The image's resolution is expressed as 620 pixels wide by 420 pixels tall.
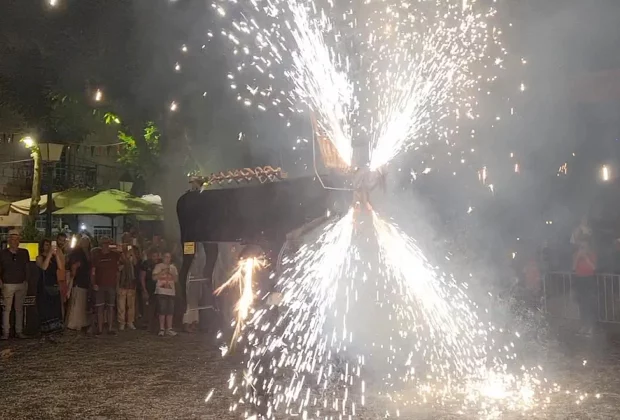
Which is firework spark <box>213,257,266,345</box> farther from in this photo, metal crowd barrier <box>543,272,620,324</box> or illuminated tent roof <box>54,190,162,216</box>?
illuminated tent roof <box>54,190,162,216</box>

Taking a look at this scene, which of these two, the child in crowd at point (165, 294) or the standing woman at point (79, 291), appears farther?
the standing woman at point (79, 291)

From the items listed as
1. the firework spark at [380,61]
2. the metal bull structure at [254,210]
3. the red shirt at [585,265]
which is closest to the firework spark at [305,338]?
the metal bull structure at [254,210]

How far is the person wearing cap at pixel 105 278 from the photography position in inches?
406

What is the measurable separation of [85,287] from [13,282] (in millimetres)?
1120

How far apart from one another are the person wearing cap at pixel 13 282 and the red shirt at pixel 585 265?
925cm

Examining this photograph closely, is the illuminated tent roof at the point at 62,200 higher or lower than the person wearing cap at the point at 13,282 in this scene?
higher

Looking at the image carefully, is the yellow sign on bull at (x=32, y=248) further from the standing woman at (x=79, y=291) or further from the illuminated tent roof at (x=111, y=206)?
the illuminated tent roof at (x=111, y=206)

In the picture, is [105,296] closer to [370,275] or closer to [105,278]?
[105,278]

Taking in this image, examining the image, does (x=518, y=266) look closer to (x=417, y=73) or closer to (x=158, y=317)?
(x=417, y=73)

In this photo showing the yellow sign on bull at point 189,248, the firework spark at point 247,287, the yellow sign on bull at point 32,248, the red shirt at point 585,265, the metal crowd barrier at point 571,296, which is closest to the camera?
the firework spark at point 247,287

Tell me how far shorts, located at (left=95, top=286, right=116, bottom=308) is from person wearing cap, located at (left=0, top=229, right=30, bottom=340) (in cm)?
117

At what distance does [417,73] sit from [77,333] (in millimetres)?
7166

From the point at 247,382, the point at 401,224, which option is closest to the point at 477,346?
the point at 401,224

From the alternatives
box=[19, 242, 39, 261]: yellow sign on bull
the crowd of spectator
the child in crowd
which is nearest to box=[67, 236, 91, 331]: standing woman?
the crowd of spectator
